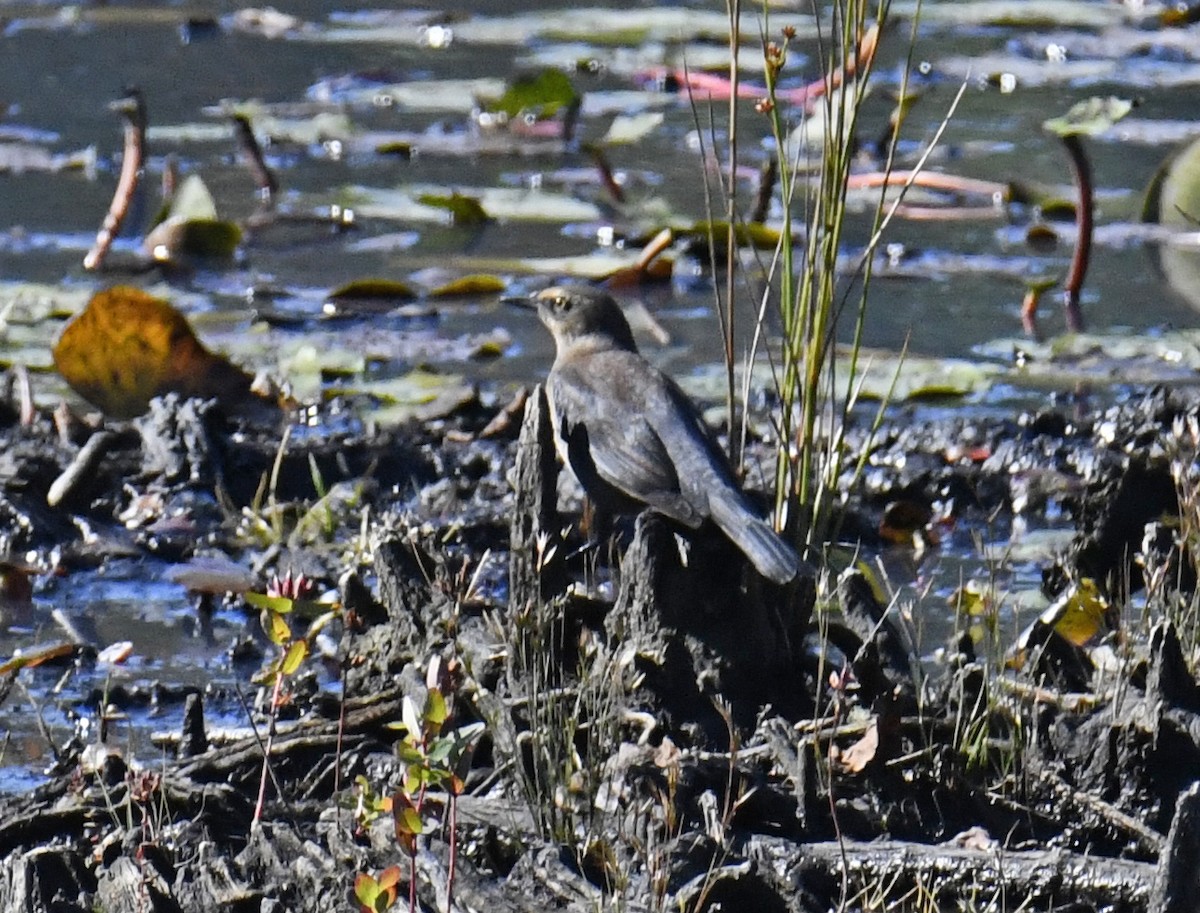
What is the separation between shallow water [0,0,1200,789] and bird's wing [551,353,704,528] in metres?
0.67

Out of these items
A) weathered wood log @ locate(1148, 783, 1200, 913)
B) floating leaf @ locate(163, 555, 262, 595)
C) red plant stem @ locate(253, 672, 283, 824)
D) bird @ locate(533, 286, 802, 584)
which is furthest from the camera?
floating leaf @ locate(163, 555, 262, 595)

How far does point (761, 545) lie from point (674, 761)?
0.64 m

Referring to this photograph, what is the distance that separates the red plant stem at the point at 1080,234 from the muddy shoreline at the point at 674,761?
10.3ft

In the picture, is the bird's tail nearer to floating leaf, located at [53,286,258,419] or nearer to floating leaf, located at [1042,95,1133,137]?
floating leaf, located at [53,286,258,419]

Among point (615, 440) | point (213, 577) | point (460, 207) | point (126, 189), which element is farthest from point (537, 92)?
point (615, 440)

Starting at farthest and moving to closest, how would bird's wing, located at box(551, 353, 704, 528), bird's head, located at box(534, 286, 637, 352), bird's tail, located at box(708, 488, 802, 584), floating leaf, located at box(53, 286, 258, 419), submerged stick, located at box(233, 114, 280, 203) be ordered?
submerged stick, located at box(233, 114, 280, 203) → floating leaf, located at box(53, 286, 258, 419) → bird's head, located at box(534, 286, 637, 352) → bird's wing, located at box(551, 353, 704, 528) → bird's tail, located at box(708, 488, 802, 584)

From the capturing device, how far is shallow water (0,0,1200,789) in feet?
22.7

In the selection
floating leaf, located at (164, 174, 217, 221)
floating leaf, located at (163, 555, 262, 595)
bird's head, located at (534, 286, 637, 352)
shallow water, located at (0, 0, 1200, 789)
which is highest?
bird's head, located at (534, 286, 637, 352)

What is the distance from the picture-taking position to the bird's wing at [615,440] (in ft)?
15.0

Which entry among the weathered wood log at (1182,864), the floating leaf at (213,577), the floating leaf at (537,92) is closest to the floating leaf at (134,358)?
the floating leaf at (213,577)

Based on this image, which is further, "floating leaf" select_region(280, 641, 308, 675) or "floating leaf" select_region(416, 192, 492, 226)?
"floating leaf" select_region(416, 192, 492, 226)

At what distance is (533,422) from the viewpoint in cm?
400

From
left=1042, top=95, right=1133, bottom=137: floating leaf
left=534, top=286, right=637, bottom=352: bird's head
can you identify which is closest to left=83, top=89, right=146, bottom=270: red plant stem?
left=534, top=286, right=637, bottom=352: bird's head

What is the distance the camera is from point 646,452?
4.85 m
